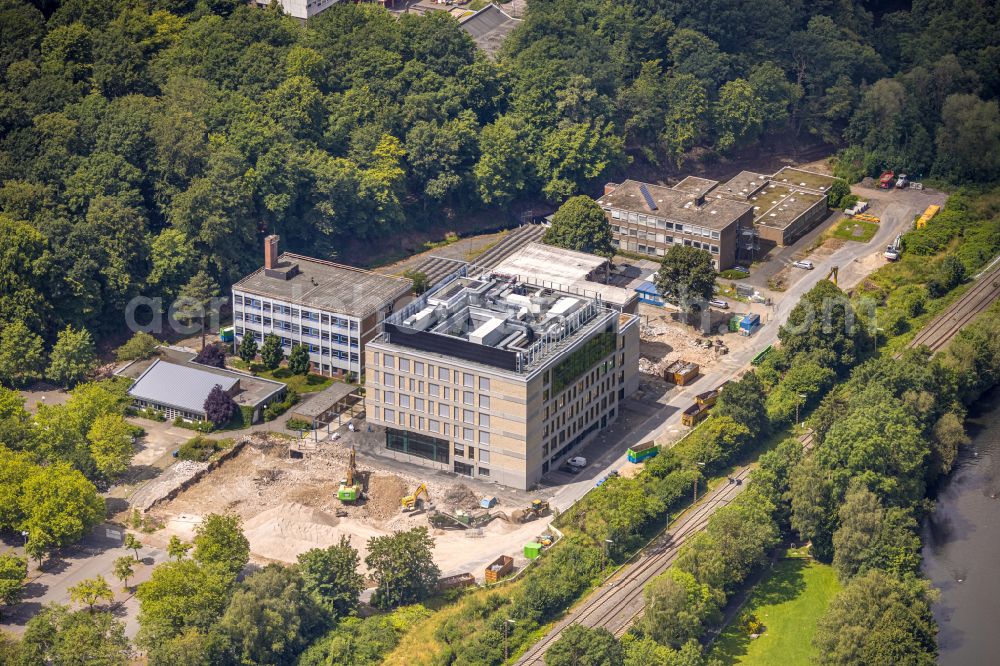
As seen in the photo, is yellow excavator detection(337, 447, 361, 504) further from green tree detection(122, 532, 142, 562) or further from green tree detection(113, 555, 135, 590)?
green tree detection(113, 555, 135, 590)

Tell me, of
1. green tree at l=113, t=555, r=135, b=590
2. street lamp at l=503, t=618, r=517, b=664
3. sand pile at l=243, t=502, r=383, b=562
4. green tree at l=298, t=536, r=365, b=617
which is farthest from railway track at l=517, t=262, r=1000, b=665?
green tree at l=113, t=555, r=135, b=590

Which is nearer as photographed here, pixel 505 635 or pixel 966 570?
pixel 505 635

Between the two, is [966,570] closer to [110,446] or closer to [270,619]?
[270,619]

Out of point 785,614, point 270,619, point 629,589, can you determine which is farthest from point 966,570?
point 270,619

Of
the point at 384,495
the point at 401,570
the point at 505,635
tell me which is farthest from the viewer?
the point at 384,495

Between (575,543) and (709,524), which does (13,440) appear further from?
(709,524)

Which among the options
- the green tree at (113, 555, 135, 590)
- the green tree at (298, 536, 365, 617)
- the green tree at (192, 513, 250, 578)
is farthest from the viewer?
the green tree at (113, 555, 135, 590)

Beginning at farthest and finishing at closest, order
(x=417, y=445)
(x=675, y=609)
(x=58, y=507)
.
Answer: (x=417, y=445), (x=58, y=507), (x=675, y=609)
